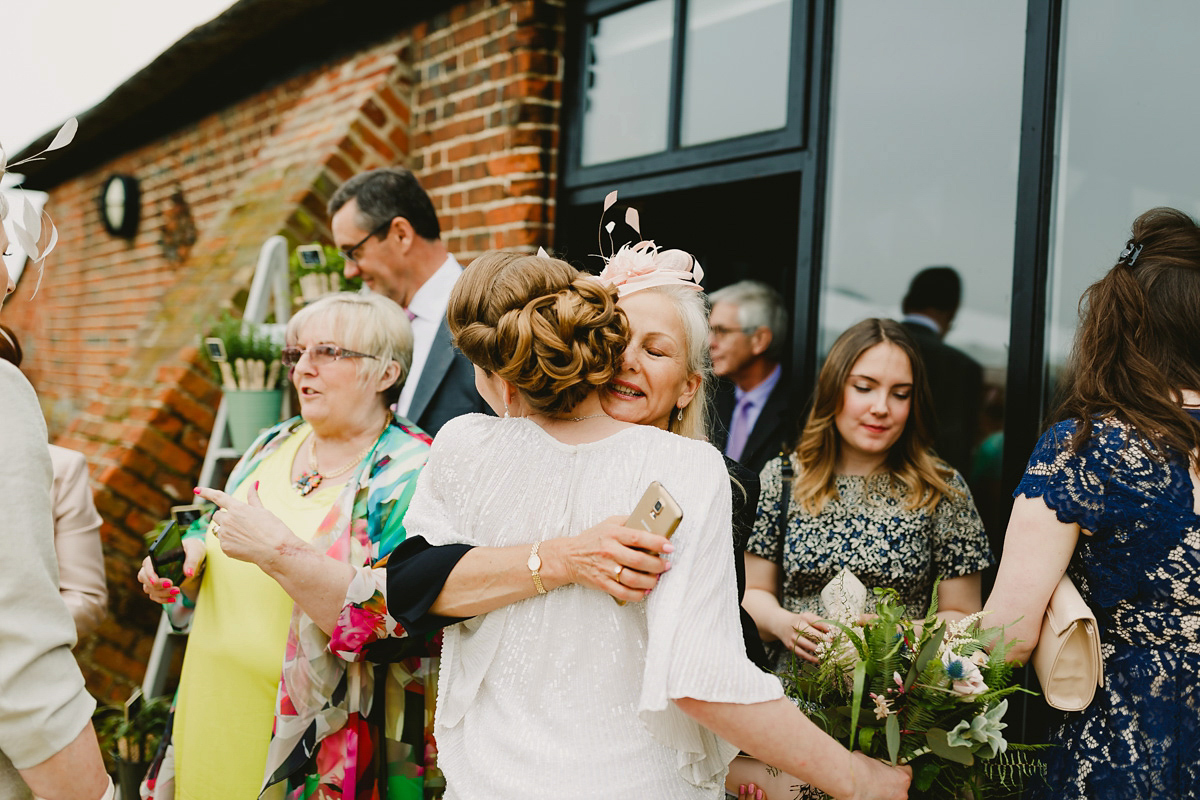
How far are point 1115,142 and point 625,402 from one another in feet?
6.40

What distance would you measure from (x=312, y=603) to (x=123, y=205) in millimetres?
6598

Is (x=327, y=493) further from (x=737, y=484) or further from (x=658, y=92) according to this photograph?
(x=658, y=92)

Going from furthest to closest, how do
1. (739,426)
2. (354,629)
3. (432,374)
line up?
(739,426) → (432,374) → (354,629)

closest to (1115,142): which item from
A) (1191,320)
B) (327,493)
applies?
(1191,320)

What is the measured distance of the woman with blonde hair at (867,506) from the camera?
95.1 inches

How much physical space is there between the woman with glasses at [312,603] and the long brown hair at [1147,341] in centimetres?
166

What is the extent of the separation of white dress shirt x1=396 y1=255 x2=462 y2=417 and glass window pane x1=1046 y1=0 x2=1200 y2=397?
203 centimetres

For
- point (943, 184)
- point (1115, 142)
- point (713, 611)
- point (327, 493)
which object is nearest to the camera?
point (713, 611)

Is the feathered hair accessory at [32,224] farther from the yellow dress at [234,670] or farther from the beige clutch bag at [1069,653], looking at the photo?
the beige clutch bag at [1069,653]

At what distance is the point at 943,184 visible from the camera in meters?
3.16

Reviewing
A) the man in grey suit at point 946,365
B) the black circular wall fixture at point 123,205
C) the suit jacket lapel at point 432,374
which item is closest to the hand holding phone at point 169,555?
the suit jacket lapel at point 432,374

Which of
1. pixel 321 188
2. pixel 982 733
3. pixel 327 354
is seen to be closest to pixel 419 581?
pixel 982 733

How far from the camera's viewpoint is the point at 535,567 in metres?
1.38

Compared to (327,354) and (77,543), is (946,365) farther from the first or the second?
(77,543)
